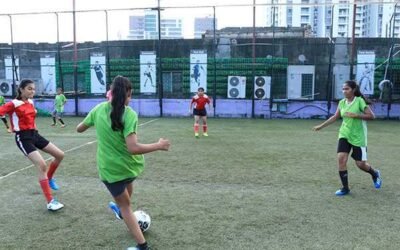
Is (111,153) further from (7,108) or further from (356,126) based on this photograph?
(356,126)

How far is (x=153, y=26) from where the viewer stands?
23.3 m

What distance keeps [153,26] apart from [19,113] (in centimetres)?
1841

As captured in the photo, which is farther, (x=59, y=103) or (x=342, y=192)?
(x=59, y=103)

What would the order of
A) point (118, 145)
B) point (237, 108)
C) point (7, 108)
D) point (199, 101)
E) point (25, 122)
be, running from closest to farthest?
point (118, 145) → point (7, 108) → point (25, 122) → point (199, 101) → point (237, 108)

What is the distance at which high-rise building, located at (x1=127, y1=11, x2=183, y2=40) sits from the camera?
22.3 metres

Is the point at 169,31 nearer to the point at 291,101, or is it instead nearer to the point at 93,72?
the point at 93,72

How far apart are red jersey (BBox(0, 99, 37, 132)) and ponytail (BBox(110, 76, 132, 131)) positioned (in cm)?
257

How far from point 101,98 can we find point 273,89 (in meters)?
8.62

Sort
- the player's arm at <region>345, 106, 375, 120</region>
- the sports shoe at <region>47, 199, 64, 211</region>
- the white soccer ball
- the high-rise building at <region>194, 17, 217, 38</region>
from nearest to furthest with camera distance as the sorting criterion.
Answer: the white soccer ball → the sports shoe at <region>47, 199, 64, 211</region> → the player's arm at <region>345, 106, 375, 120</region> → the high-rise building at <region>194, 17, 217, 38</region>

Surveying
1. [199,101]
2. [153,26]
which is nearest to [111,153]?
Answer: [199,101]

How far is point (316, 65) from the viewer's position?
20.6 metres

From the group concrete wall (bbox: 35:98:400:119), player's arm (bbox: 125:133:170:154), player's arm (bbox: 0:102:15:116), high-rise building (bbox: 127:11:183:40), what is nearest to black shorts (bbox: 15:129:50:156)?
player's arm (bbox: 0:102:15:116)

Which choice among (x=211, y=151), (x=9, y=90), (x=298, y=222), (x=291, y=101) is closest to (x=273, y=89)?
(x=291, y=101)

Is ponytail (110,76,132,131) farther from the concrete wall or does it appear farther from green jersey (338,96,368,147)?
the concrete wall
